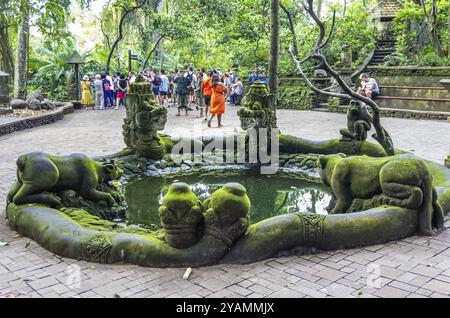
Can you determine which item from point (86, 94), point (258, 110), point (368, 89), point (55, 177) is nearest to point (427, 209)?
point (55, 177)

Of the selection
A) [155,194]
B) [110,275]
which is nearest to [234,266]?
[110,275]

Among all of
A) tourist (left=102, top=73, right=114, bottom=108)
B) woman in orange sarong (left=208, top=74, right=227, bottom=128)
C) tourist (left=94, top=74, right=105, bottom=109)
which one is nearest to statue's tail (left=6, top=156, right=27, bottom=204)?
woman in orange sarong (left=208, top=74, right=227, bottom=128)

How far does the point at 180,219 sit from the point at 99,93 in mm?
18517

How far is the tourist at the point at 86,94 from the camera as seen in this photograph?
22197 mm

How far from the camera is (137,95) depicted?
8.92 meters

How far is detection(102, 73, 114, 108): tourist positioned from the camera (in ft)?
71.4

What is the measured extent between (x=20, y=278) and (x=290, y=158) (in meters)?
6.10

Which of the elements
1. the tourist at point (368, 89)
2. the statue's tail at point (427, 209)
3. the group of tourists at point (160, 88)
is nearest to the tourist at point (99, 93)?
the group of tourists at point (160, 88)

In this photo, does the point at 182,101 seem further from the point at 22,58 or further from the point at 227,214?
the point at 227,214

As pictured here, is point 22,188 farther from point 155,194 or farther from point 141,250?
point 155,194

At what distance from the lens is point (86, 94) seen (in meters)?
22.5

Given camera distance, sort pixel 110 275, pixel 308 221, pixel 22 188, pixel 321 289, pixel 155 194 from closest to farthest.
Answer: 1. pixel 321 289
2. pixel 110 275
3. pixel 308 221
4. pixel 22 188
5. pixel 155 194

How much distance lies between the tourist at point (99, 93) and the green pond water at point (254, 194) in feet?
45.0

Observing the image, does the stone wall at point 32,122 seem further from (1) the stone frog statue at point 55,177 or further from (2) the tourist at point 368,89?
(2) the tourist at point 368,89
